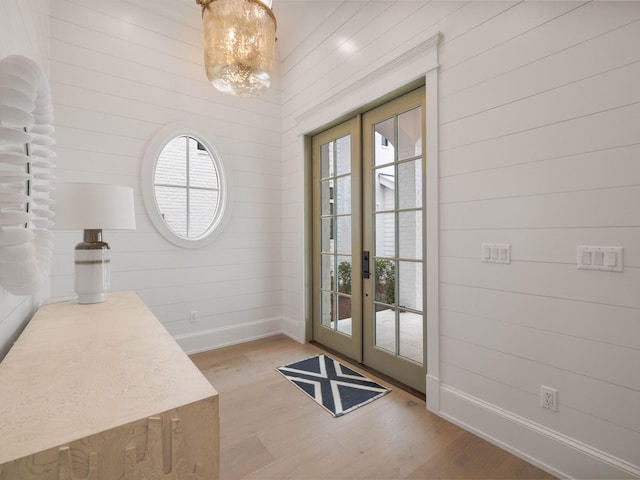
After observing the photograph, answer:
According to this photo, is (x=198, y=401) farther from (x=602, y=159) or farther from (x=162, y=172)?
(x=162, y=172)

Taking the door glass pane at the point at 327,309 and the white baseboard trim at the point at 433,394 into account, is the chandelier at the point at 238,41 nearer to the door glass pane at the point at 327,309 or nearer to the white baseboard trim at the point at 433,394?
the door glass pane at the point at 327,309

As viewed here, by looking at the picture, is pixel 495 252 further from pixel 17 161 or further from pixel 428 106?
pixel 17 161

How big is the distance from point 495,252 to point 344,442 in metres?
1.37

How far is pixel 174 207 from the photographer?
3.04 m

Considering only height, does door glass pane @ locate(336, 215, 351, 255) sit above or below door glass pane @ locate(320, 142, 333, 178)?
below

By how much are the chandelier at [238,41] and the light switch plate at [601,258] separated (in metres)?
2.12

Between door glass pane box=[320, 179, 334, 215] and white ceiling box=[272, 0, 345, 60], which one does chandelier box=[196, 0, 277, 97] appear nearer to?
white ceiling box=[272, 0, 345, 60]

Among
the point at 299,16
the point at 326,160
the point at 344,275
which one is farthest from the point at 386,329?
the point at 299,16

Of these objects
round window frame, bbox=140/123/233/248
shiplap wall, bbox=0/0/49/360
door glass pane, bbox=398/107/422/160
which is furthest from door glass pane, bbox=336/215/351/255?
shiplap wall, bbox=0/0/49/360

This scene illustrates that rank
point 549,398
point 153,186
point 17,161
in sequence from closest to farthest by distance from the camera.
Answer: point 17,161 → point 549,398 → point 153,186

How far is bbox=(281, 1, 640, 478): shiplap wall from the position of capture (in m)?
1.35

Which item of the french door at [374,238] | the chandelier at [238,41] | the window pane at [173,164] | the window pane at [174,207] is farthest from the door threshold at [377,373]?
the chandelier at [238,41]

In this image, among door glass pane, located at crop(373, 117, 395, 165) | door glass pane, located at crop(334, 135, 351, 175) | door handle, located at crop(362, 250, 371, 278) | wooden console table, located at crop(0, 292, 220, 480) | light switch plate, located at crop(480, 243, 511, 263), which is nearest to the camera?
wooden console table, located at crop(0, 292, 220, 480)

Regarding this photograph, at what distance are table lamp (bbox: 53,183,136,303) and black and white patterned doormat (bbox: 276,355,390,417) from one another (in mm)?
1519
